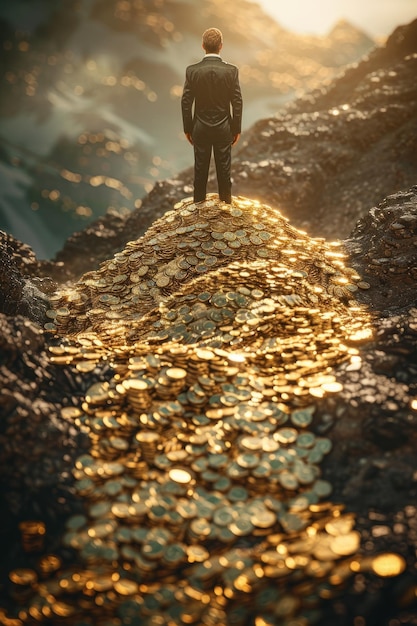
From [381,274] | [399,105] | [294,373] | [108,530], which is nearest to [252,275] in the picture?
[294,373]

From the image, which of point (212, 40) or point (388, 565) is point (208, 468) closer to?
point (388, 565)

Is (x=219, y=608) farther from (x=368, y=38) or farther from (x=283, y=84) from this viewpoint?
(x=368, y=38)

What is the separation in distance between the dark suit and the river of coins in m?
2.42

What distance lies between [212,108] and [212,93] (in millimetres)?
198

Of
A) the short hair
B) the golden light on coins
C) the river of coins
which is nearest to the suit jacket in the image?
the short hair

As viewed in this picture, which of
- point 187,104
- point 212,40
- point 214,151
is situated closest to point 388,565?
point 214,151

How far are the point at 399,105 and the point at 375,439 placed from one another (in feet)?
34.7

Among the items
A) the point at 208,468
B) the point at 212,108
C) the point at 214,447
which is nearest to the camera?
the point at 208,468

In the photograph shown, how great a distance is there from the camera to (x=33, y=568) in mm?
2482

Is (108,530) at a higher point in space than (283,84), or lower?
lower

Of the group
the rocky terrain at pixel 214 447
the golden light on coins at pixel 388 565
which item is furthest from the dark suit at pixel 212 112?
the golden light on coins at pixel 388 565

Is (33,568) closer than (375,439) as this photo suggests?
Yes

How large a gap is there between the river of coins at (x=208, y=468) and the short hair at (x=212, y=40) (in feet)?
11.2

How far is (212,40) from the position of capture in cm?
601
